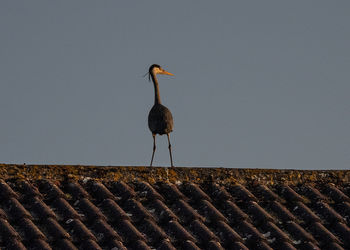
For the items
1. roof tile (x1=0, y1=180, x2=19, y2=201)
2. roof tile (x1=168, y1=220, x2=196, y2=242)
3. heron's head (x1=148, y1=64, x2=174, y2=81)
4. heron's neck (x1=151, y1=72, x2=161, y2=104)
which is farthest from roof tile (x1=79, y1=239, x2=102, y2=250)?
heron's head (x1=148, y1=64, x2=174, y2=81)

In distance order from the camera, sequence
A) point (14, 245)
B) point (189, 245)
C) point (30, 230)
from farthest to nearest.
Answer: point (189, 245)
point (30, 230)
point (14, 245)

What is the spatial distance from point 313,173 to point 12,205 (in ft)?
10.7

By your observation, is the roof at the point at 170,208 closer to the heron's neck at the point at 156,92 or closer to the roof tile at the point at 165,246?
the roof tile at the point at 165,246

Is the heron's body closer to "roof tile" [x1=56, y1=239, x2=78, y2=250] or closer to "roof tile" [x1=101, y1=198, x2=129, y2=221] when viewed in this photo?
"roof tile" [x1=101, y1=198, x2=129, y2=221]

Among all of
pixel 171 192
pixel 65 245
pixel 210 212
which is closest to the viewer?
pixel 65 245

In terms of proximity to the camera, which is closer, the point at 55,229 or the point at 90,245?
the point at 90,245

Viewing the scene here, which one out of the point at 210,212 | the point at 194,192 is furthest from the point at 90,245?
the point at 194,192

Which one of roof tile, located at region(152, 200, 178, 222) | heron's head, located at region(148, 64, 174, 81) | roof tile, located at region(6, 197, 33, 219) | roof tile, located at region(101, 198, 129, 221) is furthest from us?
heron's head, located at region(148, 64, 174, 81)

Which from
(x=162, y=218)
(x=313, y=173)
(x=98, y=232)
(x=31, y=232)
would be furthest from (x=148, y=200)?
(x=313, y=173)

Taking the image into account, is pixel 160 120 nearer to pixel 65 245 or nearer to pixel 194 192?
pixel 194 192

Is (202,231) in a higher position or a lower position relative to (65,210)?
lower

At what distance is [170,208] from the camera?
7238 millimetres

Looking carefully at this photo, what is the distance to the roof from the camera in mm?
6473

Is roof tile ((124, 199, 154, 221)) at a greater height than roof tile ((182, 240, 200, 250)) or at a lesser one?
greater
